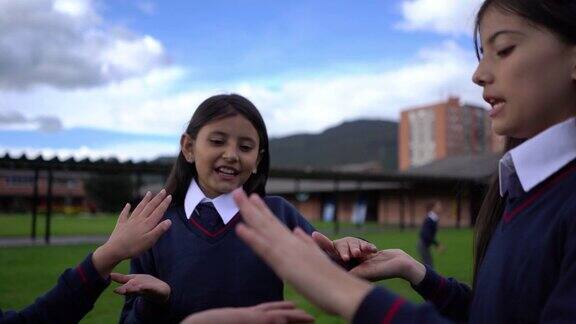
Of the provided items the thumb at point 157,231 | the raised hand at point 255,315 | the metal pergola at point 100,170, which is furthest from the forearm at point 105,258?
the metal pergola at point 100,170

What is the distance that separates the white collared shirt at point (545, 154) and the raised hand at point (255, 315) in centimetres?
60

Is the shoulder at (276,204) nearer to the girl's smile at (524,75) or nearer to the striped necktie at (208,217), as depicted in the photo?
the striped necktie at (208,217)

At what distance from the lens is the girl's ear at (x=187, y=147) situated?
239cm

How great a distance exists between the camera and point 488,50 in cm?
129

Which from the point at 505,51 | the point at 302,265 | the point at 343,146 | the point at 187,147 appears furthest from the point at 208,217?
the point at 343,146

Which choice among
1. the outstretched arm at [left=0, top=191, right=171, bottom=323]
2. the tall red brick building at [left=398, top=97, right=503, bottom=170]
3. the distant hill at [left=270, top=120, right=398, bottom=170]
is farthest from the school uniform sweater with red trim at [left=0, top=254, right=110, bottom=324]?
the distant hill at [left=270, top=120, right=398, bottom=170]

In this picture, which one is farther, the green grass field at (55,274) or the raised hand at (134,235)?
the green grass field at (55,274)

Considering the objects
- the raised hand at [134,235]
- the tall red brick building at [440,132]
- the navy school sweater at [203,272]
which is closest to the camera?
the raised hand at [134,235]

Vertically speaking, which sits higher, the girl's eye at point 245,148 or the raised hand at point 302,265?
the girl's eye at point 245,148

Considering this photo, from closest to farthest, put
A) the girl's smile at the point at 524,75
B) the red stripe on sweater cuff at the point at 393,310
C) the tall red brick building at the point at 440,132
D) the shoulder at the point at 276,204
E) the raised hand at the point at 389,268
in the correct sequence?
the red stripe on sweater cuff at the point at 393,310, the girl's smile at the point at 524,75, the raised hand at the point at 389,268, the shoulder at the point at 276,204, the tall red brick building at the point at 440,132

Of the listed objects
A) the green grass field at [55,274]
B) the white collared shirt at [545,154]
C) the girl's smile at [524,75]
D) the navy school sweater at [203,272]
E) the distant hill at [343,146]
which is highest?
the distant hill at [343,146]

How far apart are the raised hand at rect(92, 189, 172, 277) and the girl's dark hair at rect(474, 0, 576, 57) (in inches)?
41.7

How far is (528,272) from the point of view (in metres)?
1.10

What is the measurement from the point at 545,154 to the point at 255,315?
744mm
